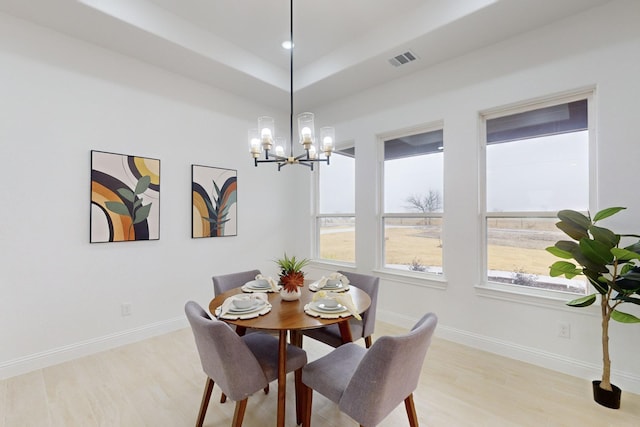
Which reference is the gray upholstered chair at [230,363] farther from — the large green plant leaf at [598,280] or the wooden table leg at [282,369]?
the large green plant leaf at [598,280]

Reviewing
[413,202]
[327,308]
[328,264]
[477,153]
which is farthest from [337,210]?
[327,308]

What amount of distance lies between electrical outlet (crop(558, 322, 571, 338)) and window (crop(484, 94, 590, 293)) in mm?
309

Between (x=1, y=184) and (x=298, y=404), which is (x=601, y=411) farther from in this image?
(x=1, y=184)

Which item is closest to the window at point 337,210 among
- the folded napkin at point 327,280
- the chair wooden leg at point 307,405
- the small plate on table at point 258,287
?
the folded napkin at point 327,280

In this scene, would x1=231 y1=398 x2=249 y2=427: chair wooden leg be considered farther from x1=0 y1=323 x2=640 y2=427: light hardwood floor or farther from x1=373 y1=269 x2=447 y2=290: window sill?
x1=373 y1=269 x2=447 y2=290: window sill

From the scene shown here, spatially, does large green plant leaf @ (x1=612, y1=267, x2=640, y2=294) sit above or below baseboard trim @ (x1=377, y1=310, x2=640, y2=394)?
above

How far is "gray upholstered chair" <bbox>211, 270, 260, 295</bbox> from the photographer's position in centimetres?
263

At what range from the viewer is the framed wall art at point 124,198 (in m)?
2.92

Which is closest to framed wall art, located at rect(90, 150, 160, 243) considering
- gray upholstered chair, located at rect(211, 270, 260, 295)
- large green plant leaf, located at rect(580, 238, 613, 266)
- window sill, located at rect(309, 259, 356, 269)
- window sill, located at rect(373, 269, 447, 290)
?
gray upholstered chair, located at rect(211, 270, 260, 295)

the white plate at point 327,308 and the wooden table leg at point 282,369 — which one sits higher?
the white plate at point 327,308

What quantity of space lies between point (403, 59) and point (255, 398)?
140 inches

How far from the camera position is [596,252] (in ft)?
6.47

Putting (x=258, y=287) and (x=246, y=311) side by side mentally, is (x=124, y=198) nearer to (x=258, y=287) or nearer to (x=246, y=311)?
(x=258, y=287)

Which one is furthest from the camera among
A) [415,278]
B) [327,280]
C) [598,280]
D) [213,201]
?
[213,201]
